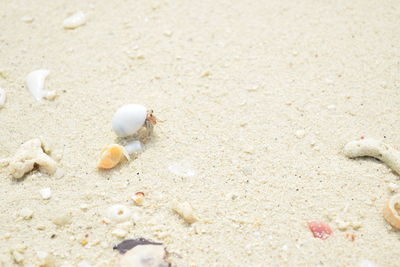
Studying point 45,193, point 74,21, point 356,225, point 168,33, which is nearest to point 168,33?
point 168,33

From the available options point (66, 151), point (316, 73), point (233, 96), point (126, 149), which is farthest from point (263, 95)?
point (66, 151)

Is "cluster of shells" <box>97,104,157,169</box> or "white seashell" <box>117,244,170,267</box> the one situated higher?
"cluster of shells" <box>97,104,157,169</box>

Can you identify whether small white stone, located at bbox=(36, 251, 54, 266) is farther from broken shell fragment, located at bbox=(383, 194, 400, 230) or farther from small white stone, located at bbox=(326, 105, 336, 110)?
small white stone, located at bbox=(326, 105, 336, 110)

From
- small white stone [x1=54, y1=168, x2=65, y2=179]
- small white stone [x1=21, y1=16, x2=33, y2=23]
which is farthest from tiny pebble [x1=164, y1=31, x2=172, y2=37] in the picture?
small white stone [x1=54, y1=168, x2=65, y2=179]

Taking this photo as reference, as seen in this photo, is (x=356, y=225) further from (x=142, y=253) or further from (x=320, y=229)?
(x=142, y=253)

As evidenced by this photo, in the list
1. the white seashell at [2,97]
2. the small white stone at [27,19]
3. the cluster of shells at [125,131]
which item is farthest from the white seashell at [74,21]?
the cluster of shells at [125,131]

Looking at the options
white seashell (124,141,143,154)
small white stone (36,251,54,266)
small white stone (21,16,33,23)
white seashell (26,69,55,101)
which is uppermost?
small white stone (21,16,33,23)

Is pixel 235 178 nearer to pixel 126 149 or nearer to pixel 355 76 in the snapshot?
pixel 126 149

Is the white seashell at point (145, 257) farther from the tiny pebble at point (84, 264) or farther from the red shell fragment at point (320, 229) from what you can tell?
the red shell fragment at point (320, 229)
